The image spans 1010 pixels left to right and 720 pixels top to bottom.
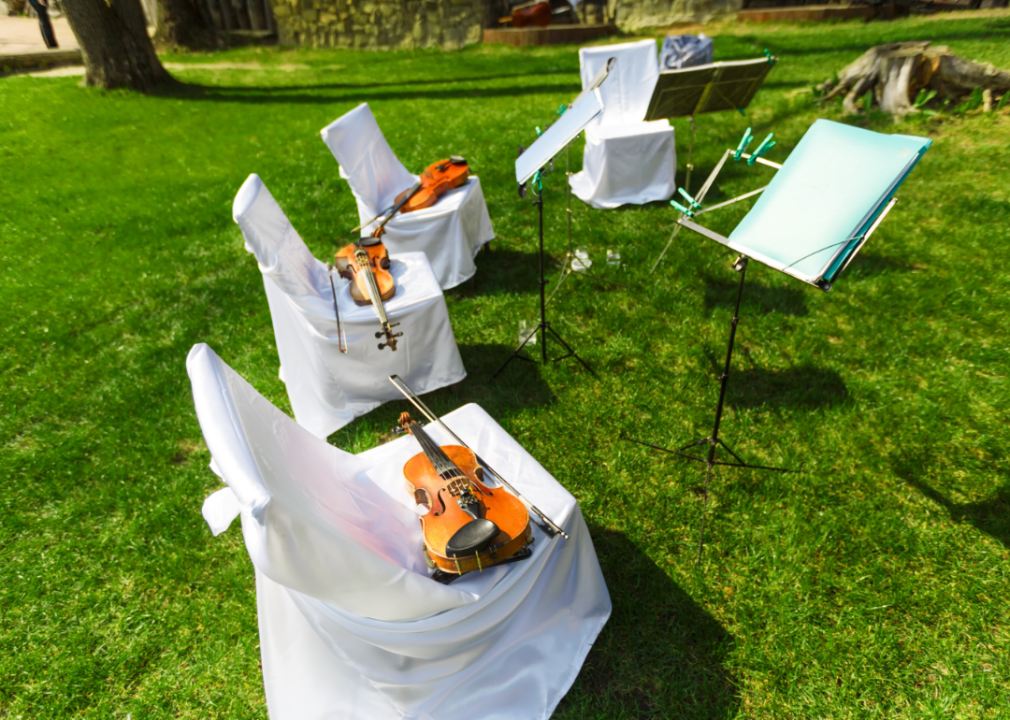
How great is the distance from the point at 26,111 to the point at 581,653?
35.2 feet

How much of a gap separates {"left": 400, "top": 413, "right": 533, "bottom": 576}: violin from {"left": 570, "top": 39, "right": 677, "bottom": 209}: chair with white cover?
13.7ft

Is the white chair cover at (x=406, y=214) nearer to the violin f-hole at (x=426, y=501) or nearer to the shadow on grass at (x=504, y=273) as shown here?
the shadow on grass at (x=504, y=273)

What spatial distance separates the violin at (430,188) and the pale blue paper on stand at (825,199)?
2.67 metres

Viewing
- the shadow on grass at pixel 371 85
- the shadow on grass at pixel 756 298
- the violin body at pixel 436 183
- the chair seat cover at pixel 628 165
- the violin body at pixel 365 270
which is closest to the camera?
the violin body at pixel 365 270

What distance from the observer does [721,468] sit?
3.13 m

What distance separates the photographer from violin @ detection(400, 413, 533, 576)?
1.92m

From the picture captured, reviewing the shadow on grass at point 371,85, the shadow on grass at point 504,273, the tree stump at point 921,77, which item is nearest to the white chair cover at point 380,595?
the shadow on grass at point 504,273

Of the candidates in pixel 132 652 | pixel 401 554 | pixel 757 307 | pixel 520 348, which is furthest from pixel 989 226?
pixel 132 652

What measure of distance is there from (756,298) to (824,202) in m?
2.03

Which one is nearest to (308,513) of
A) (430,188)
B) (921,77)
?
(430,188)

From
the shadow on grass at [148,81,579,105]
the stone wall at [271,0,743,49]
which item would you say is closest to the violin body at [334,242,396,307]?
the shadow on grass at [148,81,579,105]

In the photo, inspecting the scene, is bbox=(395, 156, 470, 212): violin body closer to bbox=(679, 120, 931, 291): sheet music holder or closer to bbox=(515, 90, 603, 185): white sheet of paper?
bbox=(515, 90, 603, 185): white sheet of paper

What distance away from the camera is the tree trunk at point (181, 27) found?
12.1 meters

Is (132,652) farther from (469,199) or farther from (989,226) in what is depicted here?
(989,226)
